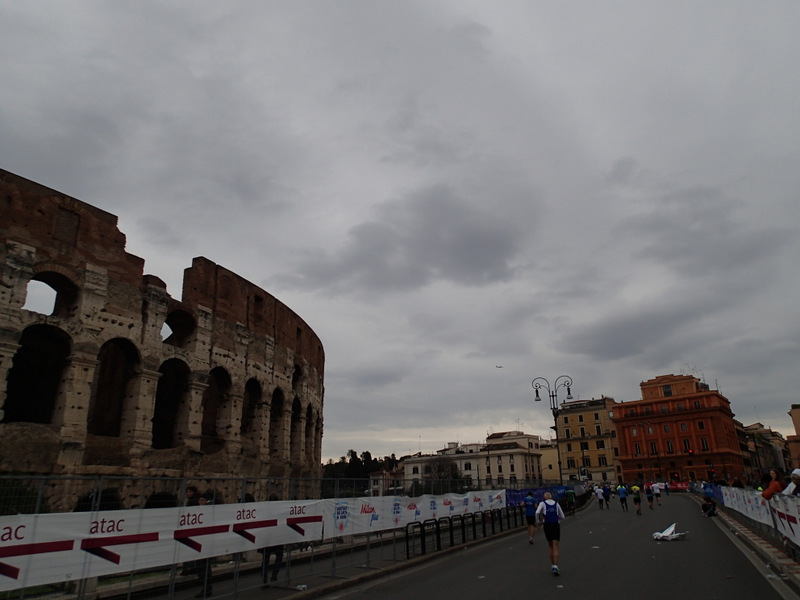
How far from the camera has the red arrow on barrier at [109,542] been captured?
771cm

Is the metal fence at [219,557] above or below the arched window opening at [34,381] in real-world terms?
below

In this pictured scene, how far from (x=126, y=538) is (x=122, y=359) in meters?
15.6

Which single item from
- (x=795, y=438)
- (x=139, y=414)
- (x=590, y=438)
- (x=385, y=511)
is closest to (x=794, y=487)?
(x=385, y=511)

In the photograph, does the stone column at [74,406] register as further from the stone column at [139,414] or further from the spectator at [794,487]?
the spectator at [794,487]

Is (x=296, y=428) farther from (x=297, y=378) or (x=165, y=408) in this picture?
(x=165, y=408)

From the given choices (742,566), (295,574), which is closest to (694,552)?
(742,566)

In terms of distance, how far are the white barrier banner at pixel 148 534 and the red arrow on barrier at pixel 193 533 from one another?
16 millimetres

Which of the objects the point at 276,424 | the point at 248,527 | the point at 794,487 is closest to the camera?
the point at 248,527

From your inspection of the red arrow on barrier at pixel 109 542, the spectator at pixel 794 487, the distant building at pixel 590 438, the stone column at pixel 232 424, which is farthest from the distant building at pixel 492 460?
the red arrow on barrier at pixel 109 542

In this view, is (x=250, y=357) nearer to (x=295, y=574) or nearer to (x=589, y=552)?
(x=295, y=574)

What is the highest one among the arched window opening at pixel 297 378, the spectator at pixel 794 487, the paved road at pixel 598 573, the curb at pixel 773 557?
the arched window opening at pixel 297 378

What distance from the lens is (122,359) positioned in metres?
22.1

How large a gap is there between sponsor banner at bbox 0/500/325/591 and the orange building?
275ft

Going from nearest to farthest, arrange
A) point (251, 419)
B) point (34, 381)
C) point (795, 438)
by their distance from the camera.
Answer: point (34, 381) → point (251, 419) → point (795, 438)
